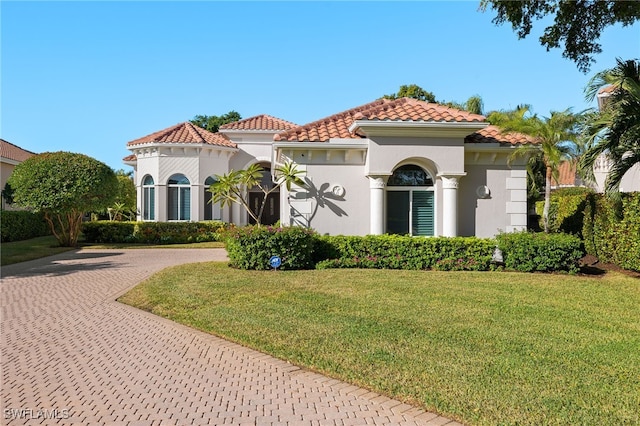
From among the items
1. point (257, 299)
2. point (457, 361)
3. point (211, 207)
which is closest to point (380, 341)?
point (457, 361)

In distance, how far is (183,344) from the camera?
6.29m

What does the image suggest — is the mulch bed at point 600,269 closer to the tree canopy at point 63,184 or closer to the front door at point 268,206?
the front door at point 268,206

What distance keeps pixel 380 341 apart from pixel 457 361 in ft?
3.73

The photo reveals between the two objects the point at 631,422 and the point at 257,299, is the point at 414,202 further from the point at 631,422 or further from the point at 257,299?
the point at 631,422

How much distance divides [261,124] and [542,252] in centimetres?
2040

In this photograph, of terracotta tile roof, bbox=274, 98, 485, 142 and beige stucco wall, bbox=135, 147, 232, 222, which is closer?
terracotta tile roof, bbox=274, 98, 485, 142

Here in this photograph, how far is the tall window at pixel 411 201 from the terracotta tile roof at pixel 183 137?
14.1 metres

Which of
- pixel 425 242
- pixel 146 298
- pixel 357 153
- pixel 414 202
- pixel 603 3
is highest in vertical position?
pixel 603 3

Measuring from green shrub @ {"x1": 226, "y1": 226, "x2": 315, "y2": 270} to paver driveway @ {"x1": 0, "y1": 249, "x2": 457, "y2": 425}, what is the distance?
4576mm

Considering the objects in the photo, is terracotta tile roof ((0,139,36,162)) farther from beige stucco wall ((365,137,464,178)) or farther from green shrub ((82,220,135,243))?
beige stucco wall ((365,137,464,178))

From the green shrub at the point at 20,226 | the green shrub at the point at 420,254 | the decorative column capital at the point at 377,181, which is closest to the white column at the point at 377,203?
the decorative column capital at the point at 377,181

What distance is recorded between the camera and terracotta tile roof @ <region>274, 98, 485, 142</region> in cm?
1316

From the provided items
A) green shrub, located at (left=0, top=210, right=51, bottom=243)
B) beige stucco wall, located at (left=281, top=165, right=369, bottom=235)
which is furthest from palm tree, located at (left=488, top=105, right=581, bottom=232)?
green shrub, located at (left=0, top=210, right=51, bottom=243)

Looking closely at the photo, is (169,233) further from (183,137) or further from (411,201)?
(411,201)
